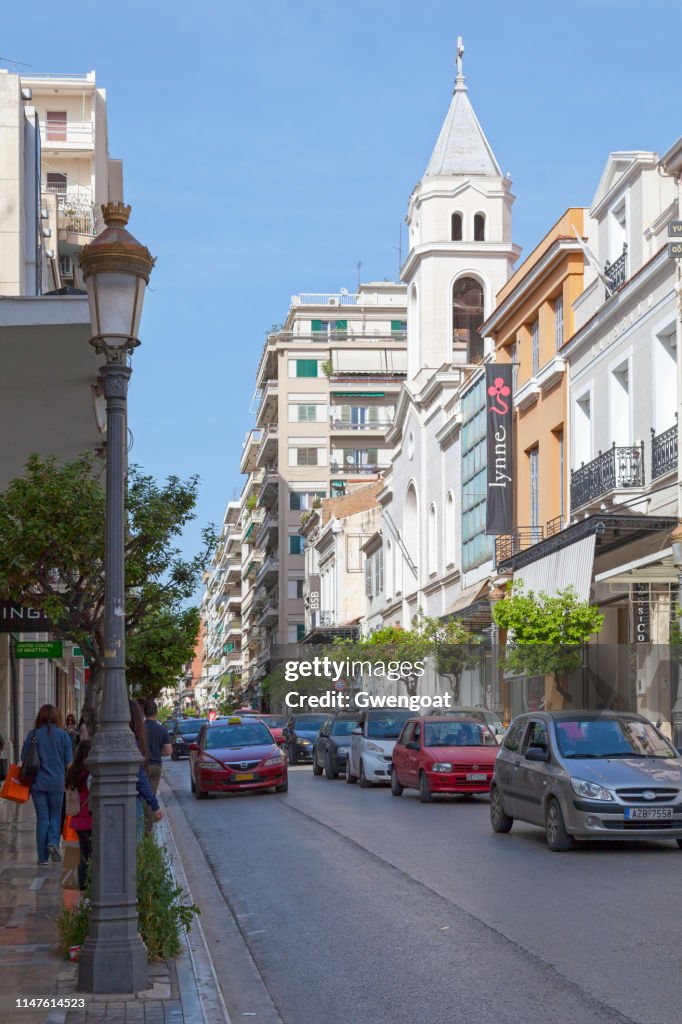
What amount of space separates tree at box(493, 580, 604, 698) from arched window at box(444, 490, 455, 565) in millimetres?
22175

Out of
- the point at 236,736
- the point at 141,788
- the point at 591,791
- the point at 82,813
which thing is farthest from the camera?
the point at 236,736

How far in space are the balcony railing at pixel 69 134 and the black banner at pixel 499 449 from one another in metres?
21.6

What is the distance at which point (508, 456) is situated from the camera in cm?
4697

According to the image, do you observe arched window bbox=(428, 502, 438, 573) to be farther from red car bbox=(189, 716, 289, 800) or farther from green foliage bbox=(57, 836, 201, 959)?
green foliage bbox=(57, 836, 201, 959)

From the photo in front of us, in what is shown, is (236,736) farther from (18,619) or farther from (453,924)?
(453,924)

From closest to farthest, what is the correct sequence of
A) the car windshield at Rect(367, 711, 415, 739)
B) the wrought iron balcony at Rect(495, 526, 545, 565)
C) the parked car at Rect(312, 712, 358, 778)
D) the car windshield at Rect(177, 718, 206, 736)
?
1. the car windshield at Rect(367, 711, 415, 739)
2. the parked car at Rect(312, 712, 358, 778)
3. the wrought iron balcony at Rect(495, 526, 545, 565)
4. the car windshield at Rect(177, 718, 206, 736)

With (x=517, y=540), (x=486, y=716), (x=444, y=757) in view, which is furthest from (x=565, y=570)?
(x=517, y=540)

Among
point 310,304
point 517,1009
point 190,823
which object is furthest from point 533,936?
point 310,304

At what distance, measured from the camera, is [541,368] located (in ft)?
142

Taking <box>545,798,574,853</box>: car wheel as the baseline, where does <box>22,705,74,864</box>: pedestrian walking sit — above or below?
above

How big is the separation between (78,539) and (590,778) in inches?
275

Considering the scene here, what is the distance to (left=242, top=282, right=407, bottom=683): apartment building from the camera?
103125 mm


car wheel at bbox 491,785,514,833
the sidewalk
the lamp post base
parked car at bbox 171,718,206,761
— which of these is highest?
the lamp post base

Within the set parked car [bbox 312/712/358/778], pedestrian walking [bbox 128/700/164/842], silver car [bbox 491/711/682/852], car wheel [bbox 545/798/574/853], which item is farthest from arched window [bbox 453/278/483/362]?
pedestrian walking [bbox 128/700/164/842]
